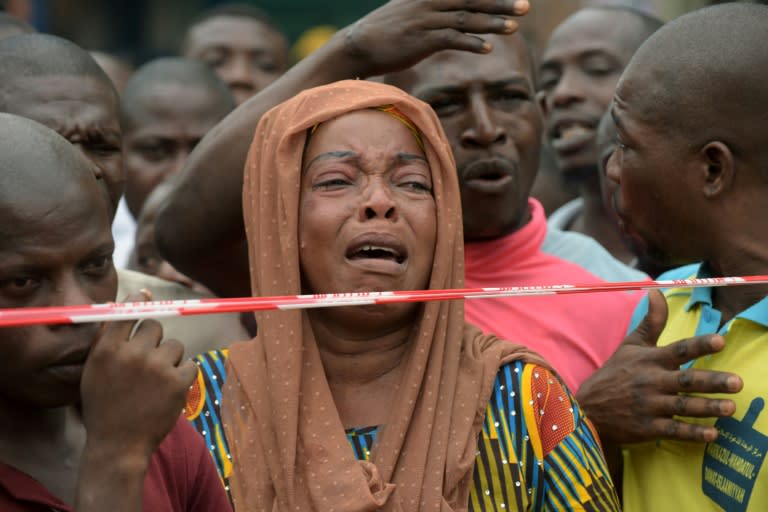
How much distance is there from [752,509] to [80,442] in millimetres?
1546

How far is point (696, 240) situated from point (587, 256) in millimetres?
1299

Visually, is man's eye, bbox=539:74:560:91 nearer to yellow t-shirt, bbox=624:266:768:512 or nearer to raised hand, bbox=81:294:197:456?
yellow t-shirt, bbox=624:266:768:512

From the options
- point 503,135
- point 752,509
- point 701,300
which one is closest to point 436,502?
point 752,509

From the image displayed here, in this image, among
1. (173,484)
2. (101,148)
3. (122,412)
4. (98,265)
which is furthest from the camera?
(101,148)

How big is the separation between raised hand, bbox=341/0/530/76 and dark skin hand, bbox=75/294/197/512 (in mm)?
1549

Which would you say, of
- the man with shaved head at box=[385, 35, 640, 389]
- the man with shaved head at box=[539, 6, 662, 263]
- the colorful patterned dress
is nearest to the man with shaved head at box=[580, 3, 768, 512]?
the colorful patterned dress

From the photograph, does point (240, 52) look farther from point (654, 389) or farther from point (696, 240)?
point (654, 389)

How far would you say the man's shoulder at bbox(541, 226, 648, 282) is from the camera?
4645 mm

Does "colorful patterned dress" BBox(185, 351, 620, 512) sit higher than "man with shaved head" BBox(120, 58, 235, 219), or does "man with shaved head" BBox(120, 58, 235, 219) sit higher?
"man with shaved head" BBox(120, 58, 235, 219)

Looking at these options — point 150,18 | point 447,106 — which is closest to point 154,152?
point 447,106

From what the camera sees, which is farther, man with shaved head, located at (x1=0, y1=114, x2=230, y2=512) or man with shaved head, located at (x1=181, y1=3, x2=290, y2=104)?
man with shaved head, located at (x1=181, y1=3, x2=290, y2=104)

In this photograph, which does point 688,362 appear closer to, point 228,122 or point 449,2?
point 449,2

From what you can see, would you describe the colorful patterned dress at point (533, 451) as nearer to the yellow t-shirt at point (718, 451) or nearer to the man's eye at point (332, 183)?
the yellow t-shirt at point (718, 451)

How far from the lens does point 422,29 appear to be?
3783 mm
